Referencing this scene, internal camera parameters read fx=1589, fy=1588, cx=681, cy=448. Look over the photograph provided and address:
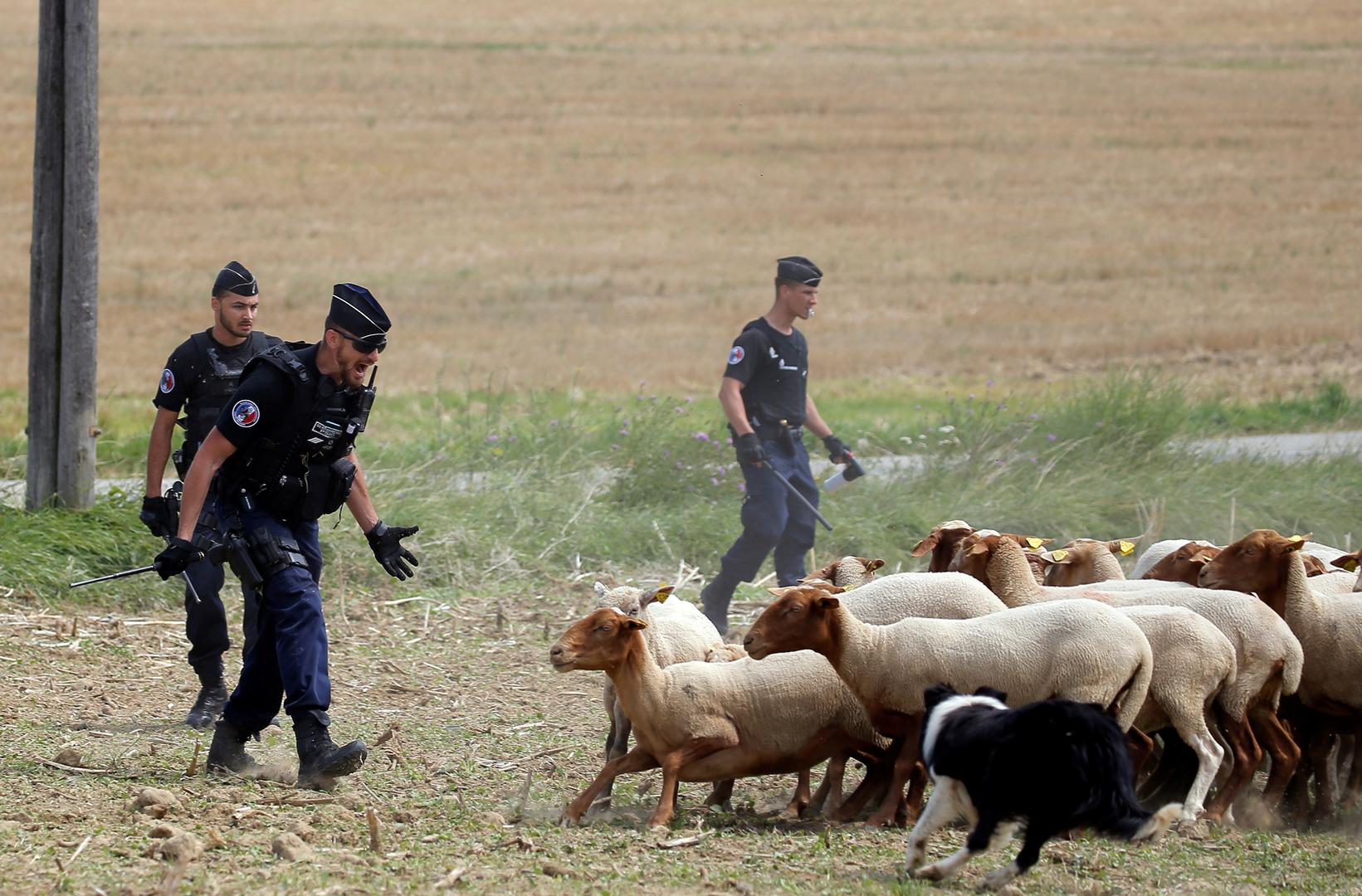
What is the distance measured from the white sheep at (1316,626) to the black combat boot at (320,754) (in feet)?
12.7

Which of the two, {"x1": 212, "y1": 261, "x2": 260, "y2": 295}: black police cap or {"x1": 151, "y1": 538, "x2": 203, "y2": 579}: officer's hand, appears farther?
{"x1": 212, "y1": 261, "x2": 260, "y2": 295}: black police cap

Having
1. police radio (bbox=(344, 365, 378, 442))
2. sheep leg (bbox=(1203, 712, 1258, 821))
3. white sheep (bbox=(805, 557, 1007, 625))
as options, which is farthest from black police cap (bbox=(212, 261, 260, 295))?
sheep leg (bbox=(1203, 712, 1258, 821))

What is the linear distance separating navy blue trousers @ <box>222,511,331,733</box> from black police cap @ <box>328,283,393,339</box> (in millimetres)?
901

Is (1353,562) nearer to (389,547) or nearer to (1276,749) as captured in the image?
(1276,749)

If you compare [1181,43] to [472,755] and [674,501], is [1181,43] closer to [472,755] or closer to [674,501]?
[674,501]

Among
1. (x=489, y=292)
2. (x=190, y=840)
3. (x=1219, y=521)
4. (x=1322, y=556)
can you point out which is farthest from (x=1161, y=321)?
(x=190, y=840)

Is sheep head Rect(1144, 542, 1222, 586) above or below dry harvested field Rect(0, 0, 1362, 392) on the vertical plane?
below

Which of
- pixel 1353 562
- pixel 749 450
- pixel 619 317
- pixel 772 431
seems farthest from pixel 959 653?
pixel 619 317

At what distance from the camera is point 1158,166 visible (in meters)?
31.1

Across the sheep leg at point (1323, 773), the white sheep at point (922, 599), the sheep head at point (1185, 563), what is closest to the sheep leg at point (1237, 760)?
the sheep leg at point (1323, 773)

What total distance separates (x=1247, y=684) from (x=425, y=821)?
11.0 ft

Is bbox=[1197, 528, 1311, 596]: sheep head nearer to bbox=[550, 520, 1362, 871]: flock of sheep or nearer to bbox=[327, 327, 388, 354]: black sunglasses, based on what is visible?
bbox=[550, 520, 1362, 871]: flock of sheep

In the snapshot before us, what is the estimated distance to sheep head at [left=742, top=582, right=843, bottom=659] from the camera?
634cm

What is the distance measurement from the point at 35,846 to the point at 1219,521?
374 inches
